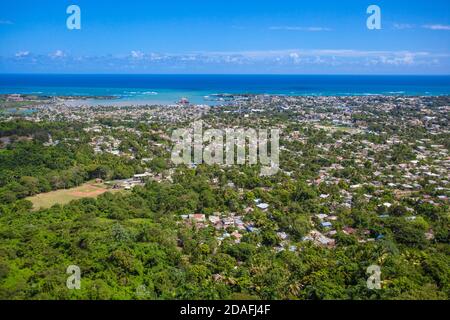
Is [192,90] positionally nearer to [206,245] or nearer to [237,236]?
[237,236]

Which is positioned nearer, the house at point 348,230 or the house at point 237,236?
the house at point 237,236

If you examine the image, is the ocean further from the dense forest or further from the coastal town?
the dense forest

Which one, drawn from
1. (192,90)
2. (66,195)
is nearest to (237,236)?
(66,195)

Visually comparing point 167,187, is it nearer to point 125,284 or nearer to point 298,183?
point 298,183

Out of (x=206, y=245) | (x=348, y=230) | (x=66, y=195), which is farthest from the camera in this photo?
(x=66, y=195)

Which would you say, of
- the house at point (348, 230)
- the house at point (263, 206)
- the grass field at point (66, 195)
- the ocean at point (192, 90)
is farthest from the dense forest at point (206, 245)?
the ocean at point (192, 90)

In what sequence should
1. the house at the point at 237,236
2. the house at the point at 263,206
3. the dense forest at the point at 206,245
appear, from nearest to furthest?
1. the dense forest at the point at 206,245
2. the house at the point at 237,236
3. the house at the point at 263,206

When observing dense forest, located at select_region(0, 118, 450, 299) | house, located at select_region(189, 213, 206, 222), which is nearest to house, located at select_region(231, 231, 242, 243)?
dense forest, located at select_region(0, 118, 450, 299)

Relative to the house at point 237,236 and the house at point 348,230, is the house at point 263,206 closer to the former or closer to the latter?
the house at point 237,236

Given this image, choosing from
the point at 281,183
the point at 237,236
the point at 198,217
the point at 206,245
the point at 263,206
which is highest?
the point at 281,183
